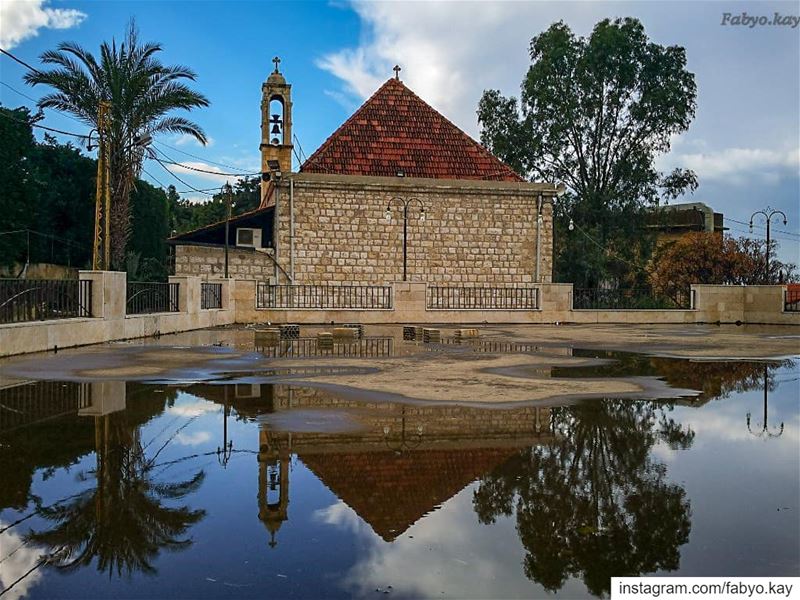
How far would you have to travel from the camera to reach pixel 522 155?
1628 inches

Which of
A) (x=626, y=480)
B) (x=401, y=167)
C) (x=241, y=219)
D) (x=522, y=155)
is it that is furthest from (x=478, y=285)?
(x=626, y=480)

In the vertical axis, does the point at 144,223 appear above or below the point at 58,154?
below

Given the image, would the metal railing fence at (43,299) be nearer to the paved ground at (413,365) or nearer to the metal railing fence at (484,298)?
the paved ground at (413,365)

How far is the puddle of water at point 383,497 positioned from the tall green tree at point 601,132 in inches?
1332

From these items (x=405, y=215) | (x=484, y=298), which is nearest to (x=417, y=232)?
(x=405, y=215)

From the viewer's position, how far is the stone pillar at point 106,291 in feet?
51.3

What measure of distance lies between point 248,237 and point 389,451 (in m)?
26.3

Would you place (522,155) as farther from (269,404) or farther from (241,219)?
(269,404)

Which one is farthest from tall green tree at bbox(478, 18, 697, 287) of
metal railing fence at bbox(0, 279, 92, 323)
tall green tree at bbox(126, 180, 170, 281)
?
metal railing fence at bbox(0, 279, 92, 323)

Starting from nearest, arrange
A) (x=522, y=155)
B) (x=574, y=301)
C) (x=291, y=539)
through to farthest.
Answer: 1. (x=291, y=539)
2. (x=574, y=301)
3. (x=522, y=155)

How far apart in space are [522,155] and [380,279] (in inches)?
605

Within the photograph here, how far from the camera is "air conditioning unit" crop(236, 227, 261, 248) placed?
3089 cm

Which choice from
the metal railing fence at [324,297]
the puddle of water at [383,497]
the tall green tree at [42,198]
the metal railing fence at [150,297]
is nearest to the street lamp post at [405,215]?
the metal railing fence at [324,297]

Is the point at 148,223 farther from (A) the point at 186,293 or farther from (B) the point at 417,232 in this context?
(A) the point at 186,293
